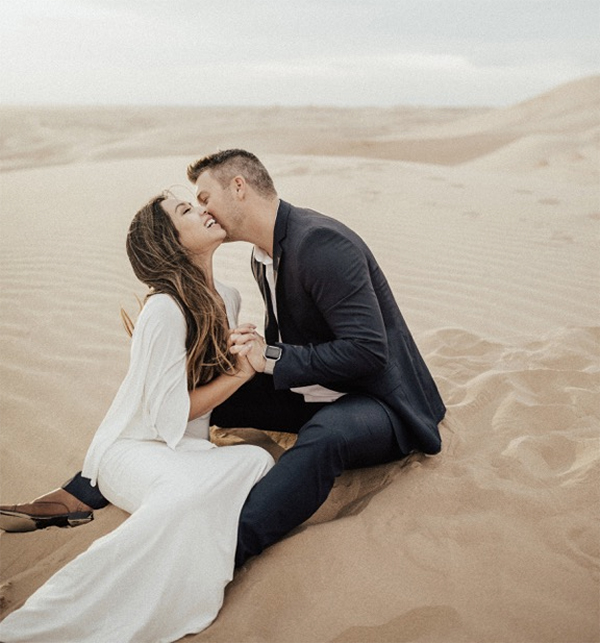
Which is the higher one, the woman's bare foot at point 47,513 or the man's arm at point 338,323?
the man's arm at point 338,323

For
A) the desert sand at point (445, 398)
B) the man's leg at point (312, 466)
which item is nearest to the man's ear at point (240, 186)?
the man's leg at point (312, 466)

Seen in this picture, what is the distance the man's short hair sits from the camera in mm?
3029

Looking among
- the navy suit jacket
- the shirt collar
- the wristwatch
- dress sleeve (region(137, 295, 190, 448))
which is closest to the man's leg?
the navy suit jacket

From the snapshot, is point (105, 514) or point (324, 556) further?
point (105, 514)

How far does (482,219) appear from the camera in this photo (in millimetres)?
7414

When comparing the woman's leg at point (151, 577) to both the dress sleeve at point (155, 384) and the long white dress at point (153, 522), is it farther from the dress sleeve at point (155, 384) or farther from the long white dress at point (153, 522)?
the dress sleeve at point (155, 384)

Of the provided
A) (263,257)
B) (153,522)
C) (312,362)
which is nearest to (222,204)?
(263,257)

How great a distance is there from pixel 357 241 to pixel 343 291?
Answer: 284mm

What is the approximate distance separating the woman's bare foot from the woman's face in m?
1.11

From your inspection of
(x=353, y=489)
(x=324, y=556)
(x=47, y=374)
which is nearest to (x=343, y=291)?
(x=353, y=489)

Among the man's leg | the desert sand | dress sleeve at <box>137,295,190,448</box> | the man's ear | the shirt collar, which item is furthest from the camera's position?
the shirt collar

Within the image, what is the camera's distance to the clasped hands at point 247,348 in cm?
274

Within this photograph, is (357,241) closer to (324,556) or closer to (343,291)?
(343,291)

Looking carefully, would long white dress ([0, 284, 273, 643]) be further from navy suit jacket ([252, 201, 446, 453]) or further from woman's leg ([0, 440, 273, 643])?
navy suit jacket ([252, 201, 446, 453])
